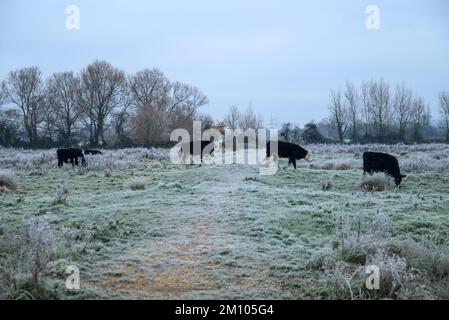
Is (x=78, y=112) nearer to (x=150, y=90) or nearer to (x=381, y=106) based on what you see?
(x=150, y=90)

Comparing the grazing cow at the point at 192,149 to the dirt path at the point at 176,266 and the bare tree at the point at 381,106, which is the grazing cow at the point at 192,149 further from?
the bare tree at the point at 381,106

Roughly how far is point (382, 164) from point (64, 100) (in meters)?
40.2

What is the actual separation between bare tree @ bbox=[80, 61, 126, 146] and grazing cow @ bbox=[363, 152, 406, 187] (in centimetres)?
3610

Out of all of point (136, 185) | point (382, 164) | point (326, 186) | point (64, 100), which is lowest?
point (326, 186)

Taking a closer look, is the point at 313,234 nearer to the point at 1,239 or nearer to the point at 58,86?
the point at 1,239

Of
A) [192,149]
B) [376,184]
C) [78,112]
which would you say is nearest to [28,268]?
[376,184]

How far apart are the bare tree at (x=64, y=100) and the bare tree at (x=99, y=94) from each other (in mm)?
773

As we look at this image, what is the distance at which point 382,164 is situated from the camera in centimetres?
1411

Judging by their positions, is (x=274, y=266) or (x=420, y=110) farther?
(x=420, y=110)

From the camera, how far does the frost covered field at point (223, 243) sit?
490cm

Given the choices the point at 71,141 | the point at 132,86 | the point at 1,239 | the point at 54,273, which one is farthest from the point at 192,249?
the point at 132,86

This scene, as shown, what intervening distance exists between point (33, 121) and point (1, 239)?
43934 mm

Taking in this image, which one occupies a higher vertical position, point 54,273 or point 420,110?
point 420,110
